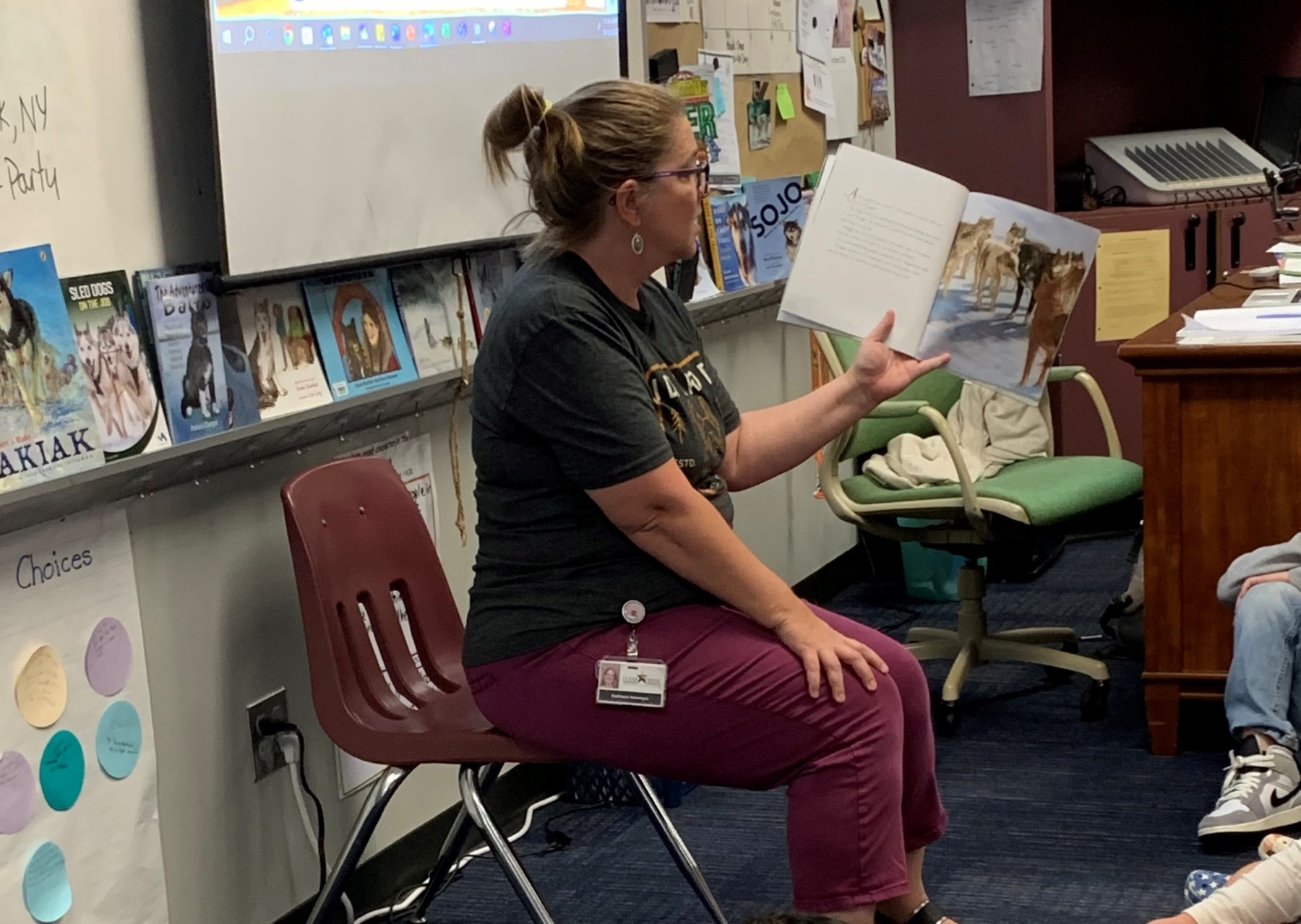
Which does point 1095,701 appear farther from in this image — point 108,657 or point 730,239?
point 108,657

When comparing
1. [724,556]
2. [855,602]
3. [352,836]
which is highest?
[724,556]

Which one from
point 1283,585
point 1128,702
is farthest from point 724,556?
point 1128,702

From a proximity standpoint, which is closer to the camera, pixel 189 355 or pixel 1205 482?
pixel 189 355

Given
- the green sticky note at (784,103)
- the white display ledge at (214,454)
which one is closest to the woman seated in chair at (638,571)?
the white display ledge at (214,454)

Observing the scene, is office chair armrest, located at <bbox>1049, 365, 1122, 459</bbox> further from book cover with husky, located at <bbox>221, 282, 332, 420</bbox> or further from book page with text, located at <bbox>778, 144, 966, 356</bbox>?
book cover with husky, located at <bbox>221, 282, 332, 420</bbox>

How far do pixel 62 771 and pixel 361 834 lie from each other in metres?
0.35

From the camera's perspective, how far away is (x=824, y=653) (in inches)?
71.7

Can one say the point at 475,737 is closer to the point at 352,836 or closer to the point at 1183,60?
the point at 352,836

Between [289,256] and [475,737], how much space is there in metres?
0.70

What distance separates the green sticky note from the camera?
12.1 feet

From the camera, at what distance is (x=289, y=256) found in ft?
7.04

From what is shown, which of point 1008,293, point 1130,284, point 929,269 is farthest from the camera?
point 1130,284

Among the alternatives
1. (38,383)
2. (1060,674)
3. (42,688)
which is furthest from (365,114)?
(1060,674)

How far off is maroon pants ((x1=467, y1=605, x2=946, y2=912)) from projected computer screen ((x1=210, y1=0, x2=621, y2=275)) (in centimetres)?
69
